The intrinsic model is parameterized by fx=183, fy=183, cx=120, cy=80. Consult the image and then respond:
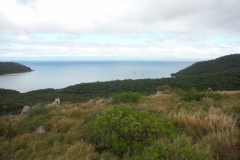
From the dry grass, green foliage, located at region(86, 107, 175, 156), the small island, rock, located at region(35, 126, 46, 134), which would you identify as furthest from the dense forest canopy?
the small island

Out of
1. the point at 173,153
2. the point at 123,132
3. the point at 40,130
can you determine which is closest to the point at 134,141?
the point at 123,132

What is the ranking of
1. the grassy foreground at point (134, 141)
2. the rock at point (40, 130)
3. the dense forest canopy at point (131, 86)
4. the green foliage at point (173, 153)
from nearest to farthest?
the green foliage at point (173, 153) → the grassy foreground at point (134, 141) → the rock at point (40, 130) → the dense forest canopy at point (131, 86)

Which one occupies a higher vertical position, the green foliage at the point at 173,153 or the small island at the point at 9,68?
the green foliage at the point at 173,153

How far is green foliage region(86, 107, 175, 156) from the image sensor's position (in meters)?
3.48

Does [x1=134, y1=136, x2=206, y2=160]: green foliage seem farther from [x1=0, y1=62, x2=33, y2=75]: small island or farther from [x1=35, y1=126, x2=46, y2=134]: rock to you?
[x1=0, y1=62, x2=33, y2=75]: small island

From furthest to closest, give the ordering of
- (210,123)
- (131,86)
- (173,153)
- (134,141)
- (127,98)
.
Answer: (131,86), (127,98), (210,123), (134,141), (173,153)

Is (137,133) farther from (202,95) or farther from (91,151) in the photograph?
(202,95)

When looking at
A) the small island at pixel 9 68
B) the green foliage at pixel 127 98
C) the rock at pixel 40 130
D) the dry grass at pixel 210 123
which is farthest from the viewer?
the small island at pixel 9 68

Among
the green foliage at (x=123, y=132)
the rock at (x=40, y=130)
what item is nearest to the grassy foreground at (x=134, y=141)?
the green foliage at (x=123, y=132)

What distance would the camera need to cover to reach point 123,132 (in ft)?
12.1

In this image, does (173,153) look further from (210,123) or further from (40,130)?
(40,130)

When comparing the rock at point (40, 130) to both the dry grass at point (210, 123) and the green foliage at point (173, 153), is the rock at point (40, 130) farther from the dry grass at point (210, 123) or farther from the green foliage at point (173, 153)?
the dry grass at point (210, 123)

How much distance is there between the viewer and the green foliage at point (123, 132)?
3.48 metres

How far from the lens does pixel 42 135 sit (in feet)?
14.5
